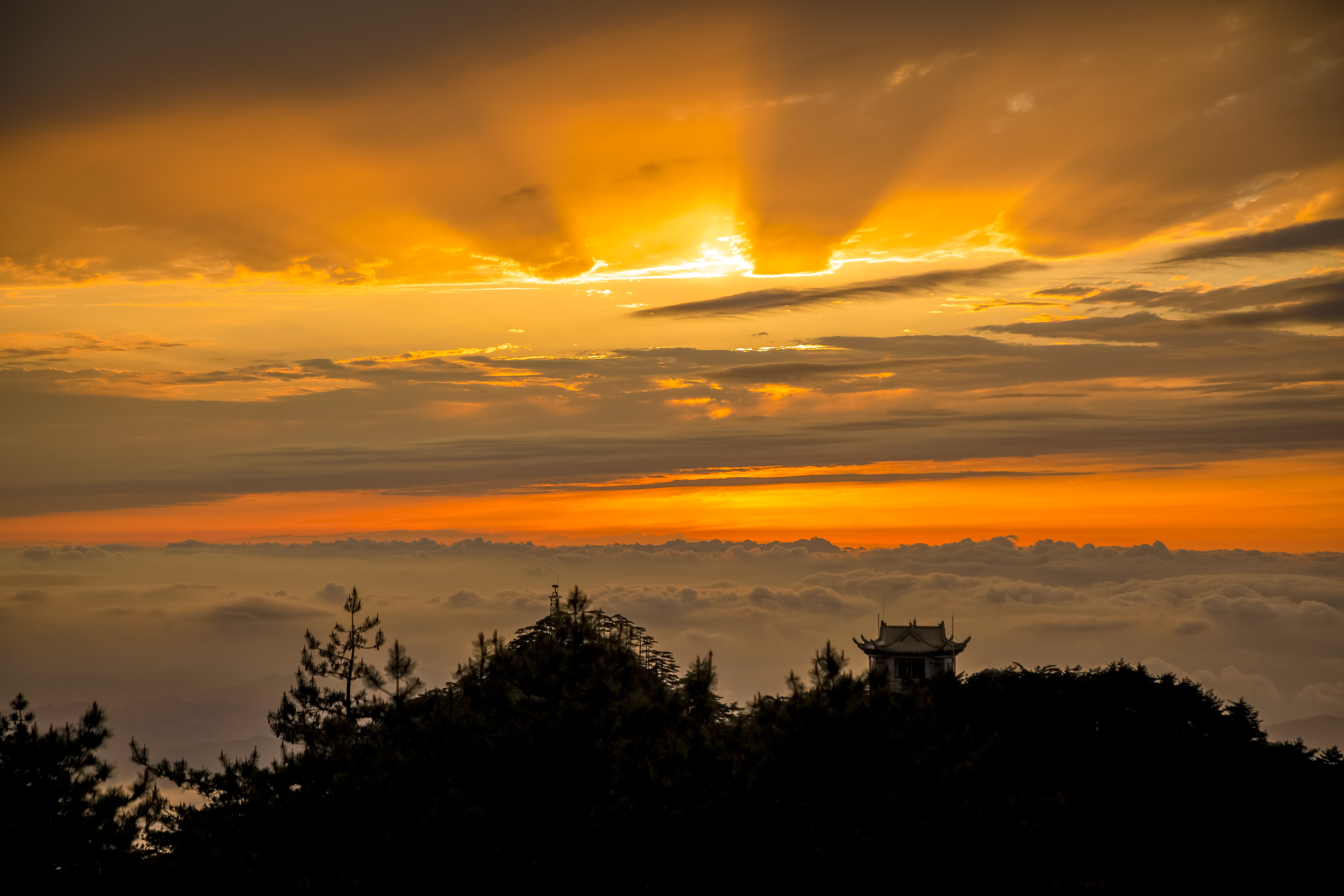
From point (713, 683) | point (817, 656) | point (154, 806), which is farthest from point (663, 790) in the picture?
point (154, 806)

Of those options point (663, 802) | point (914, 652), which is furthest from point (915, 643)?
point (663, 802)

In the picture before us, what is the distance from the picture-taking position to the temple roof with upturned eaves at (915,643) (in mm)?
96688

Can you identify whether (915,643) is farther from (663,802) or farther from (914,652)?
(663,802)

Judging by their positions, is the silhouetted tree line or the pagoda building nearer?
the silhouetted tree line

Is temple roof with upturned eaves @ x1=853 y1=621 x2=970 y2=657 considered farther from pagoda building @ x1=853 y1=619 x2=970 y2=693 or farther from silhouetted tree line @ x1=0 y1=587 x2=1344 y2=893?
silhouetted tree line @ x1=0 y1=587 x2=1344 y2=893

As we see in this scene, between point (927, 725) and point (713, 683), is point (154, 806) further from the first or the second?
point (927, 725)

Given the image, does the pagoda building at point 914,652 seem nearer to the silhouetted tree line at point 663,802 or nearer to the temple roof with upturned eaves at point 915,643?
the temple roof with upturned eaves at point 915,643

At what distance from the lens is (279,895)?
30.7 m

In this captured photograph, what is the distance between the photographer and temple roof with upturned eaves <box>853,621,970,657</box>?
9669 cm

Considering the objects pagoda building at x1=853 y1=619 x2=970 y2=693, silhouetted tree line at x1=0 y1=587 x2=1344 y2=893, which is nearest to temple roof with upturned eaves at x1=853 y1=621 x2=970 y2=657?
pagoda building at x1=853 y1=619 x2=970 y2=693

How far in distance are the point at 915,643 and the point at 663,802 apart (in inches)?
2869

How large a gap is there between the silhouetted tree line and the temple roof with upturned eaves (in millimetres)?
56179

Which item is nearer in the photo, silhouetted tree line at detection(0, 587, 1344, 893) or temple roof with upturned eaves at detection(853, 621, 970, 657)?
A: silhouetted tree line at detection(0, 587, 1344, 893)

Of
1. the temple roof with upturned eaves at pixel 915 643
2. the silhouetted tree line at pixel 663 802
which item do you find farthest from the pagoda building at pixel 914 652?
the silhouetted tree line at pixel 663 802
